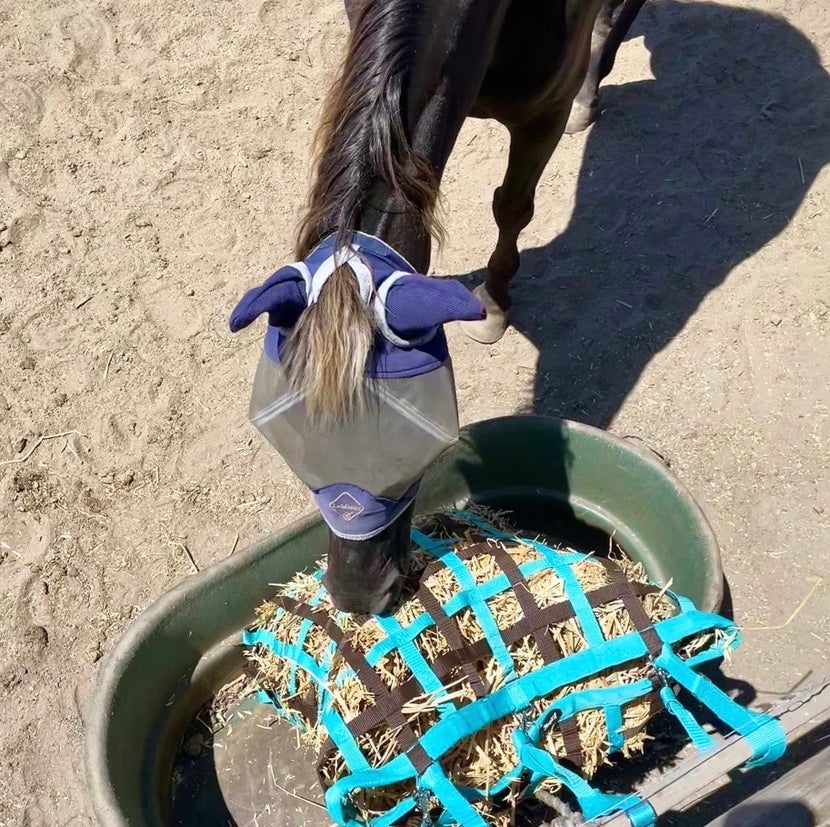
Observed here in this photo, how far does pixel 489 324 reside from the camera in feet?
10.4

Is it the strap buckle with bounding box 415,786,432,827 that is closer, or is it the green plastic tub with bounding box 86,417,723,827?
the strap buckle with bounding box 415,786,432,827

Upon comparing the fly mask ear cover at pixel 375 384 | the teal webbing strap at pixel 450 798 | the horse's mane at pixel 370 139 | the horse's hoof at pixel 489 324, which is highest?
the horse's mane at pixel 370 139

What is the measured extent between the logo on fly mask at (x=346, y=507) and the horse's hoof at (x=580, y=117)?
3.03 metres

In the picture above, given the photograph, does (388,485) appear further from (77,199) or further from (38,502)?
(77,199)

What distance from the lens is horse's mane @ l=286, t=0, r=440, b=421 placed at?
4.46ft

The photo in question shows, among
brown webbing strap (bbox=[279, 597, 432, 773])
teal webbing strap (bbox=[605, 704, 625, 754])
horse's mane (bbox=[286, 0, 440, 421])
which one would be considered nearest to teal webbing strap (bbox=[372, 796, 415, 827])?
brown webbing strap (bbox=[279, 597, 432, 773])

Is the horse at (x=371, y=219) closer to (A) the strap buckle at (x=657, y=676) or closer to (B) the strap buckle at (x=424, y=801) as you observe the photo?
(B) the strap buckle at (x=424, y=801)

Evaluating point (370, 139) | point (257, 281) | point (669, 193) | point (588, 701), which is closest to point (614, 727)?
point (588, 701)

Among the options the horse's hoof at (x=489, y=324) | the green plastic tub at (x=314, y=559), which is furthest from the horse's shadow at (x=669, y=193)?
the green plastic tub at (x=314, y=559)

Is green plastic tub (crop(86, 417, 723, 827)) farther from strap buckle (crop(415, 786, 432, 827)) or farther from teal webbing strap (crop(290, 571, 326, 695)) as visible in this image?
strap buckle (crop(415, 786, 432, 827))

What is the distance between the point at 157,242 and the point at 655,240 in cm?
223

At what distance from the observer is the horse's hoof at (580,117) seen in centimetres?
394

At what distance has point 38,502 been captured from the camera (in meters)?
2.78

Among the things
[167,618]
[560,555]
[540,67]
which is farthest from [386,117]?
[167,618]
